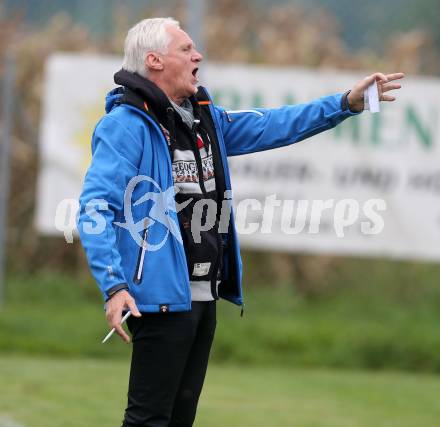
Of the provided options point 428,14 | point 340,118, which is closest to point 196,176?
point 340,118

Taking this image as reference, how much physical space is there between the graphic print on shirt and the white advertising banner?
5.63 metres

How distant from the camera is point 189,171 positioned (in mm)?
4625

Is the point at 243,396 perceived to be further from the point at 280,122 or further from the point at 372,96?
the point at 372,96

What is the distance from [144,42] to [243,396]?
413 centimetres

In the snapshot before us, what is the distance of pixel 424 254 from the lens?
10.5 meters

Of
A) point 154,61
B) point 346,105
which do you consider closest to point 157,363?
point 154,61

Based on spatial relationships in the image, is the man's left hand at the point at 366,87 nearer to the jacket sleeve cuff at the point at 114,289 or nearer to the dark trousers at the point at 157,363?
the dark trousers at the point at 157,363

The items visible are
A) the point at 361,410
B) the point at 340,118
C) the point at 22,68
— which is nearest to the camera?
the point at 340,118

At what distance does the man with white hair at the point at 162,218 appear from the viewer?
172 inches

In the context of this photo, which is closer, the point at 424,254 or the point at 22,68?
the point at 424,254

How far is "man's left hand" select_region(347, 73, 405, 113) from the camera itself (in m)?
4.81

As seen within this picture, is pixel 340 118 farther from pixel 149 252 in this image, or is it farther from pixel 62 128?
pixel 62 128

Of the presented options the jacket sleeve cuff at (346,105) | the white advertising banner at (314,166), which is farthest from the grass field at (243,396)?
the jacket sleeve cuff at (346,105)

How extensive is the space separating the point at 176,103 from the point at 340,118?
28.3 inches
